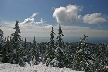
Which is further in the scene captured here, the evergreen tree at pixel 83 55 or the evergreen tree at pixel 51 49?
the evergreen tree at pixel 51 49

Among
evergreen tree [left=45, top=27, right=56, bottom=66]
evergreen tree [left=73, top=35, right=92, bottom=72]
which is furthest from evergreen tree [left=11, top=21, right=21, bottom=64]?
evergreen tree [left=73, top=35, right=92, bottom=72]

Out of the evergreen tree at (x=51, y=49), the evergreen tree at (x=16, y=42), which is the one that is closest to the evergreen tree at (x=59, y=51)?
the evergreen tree at (x=51, y=49)

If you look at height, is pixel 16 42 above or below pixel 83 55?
above

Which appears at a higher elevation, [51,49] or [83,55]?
[51,49]

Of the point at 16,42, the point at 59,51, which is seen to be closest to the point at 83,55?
the point at 59,51

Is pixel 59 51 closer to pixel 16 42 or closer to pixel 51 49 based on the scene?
pixel 51 49

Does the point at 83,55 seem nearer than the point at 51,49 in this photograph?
Yes

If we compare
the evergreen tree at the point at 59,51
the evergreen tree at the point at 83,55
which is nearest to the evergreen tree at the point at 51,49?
the evergreen tree at the point at 59,51

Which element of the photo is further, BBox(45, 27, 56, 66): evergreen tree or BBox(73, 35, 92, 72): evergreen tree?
BBox(45, 27, 56, 66): evergreen tree

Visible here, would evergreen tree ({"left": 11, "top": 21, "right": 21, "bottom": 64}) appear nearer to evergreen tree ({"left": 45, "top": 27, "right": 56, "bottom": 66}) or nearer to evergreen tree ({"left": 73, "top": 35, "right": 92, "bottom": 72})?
evergreen tree ({"left": 45, "top": 27, "right": 56, "bottom": 66})

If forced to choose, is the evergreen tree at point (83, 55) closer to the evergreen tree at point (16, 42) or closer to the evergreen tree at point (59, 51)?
the evergreen tree at point (59, 51)

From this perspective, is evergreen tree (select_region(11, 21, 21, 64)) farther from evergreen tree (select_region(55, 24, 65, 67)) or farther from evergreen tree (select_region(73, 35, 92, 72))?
evergreen tree (select_region(73, 35, 92, 72))

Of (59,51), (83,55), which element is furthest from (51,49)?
(83,55)

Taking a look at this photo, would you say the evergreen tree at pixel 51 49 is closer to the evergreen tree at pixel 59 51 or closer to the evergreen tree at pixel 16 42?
the evergreen tree at pixel 59 51
